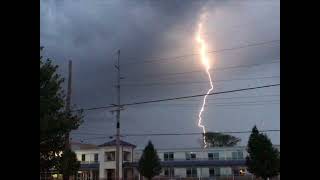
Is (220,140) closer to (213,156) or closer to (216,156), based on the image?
(216,156)

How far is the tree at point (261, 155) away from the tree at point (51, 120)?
59.0 ft

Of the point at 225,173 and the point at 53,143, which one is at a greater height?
the point at 53,143

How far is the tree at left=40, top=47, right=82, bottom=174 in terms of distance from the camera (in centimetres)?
1650

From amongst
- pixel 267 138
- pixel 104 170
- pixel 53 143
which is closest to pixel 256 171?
pixel 267 138

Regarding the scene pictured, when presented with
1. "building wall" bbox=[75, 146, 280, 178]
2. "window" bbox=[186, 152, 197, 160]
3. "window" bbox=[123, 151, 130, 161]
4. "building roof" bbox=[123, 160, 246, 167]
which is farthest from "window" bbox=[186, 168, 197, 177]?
"window" bbox=[123, 151, 130, 161]

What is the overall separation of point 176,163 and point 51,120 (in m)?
39.3

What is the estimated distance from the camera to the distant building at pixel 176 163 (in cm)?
5447

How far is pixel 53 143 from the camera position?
1758 centimetres

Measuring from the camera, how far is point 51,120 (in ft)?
56.0

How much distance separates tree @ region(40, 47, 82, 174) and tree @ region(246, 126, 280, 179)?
18.0 metres
